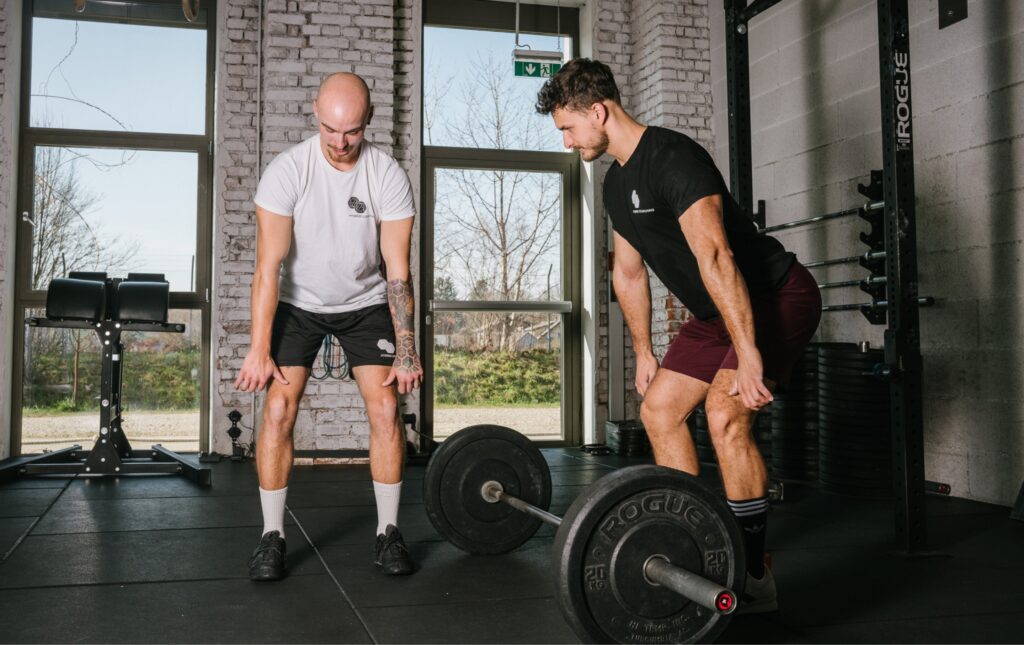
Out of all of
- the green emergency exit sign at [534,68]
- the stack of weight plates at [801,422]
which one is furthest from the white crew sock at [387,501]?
the green emergency exit sign at [534,68]

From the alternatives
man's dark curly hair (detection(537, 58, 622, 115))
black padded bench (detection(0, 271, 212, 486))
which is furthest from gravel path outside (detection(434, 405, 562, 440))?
man's dark curly hair (detection(537, 58, 622, 115))

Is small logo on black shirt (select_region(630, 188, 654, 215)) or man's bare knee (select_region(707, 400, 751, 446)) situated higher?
small logo on black shirt (select_region(630, 188, 654, 215))

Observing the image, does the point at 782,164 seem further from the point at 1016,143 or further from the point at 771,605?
the point at 771,605

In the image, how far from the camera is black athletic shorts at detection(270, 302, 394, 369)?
2318 millimetres

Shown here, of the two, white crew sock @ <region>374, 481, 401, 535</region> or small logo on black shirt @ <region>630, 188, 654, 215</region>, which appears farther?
white crew sock @ <region>374, 481, 401, 535</region>

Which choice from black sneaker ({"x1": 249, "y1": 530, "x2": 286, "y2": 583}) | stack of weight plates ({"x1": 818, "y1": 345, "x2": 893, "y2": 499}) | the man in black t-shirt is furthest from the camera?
stack of weight plates ({"x1": 818, "y1": 345, "x2": 893, "y2": 499})

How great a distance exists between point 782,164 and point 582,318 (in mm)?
1661

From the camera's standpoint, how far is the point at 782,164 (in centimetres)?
459

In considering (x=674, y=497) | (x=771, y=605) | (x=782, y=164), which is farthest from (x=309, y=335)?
(x=782, y=164)

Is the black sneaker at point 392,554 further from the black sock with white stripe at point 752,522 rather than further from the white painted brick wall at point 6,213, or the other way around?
the white painted brick wall at point 6,213

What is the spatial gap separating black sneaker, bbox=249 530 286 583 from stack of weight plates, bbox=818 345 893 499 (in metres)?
2.38

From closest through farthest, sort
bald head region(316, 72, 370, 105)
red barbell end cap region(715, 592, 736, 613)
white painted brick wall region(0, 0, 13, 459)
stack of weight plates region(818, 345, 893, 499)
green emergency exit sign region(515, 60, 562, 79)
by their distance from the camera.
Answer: red barbell end cap region(715, 592, 736, 613), bald head region(316, 72, 370, 105), stack of weight plates region(818, 345, 893, 499), white painted brick wall region(0, 0, 13, 459), green emergency exit sign region(515, 60, 562, 79)

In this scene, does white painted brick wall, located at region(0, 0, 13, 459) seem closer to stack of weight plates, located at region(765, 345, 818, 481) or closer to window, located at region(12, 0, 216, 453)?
window, located at region(12, 0, 216, 453)

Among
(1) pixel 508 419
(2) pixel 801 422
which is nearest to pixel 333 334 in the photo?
(2) pixel 801 422
